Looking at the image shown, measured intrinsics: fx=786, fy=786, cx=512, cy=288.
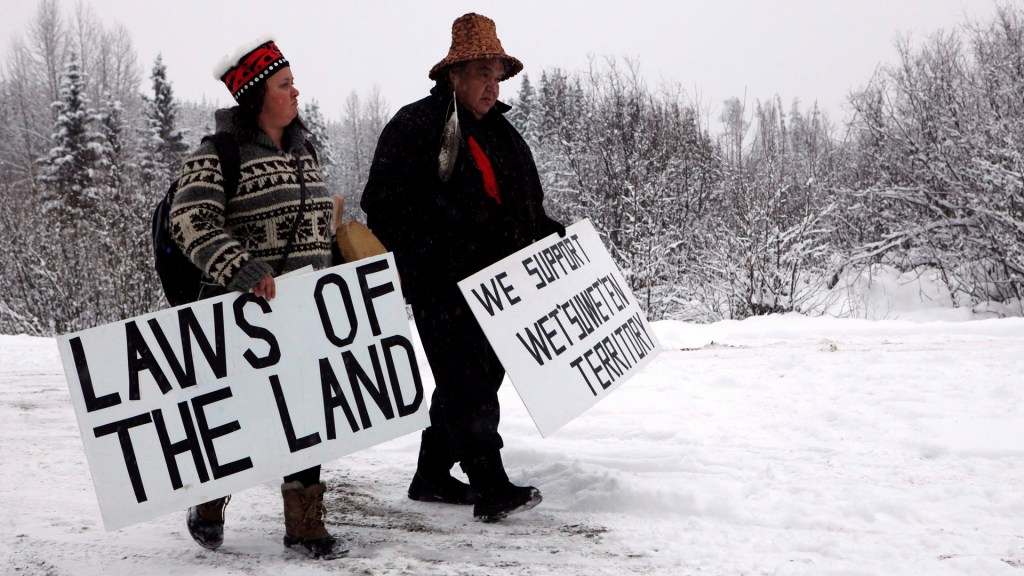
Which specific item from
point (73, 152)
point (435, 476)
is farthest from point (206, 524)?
point (73, 152)

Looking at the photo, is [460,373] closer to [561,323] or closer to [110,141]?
[561,323]

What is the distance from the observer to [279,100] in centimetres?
294

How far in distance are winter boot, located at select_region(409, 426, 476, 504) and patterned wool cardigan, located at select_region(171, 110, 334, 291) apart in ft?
3.65

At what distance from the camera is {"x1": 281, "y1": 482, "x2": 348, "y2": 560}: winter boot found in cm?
291

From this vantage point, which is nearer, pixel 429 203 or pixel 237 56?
A: pixel 237 56

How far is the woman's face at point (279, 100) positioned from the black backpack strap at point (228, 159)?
0.16 m

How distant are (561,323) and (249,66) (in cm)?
175

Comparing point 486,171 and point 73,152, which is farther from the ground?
point 73,152

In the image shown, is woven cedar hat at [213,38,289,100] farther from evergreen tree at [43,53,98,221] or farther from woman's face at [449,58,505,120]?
evergreen tree at [43,53,98,221]

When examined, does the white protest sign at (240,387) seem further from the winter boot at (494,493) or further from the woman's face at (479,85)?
the woman's face at (479,85)

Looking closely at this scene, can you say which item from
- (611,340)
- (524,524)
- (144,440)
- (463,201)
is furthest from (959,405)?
(144,440)

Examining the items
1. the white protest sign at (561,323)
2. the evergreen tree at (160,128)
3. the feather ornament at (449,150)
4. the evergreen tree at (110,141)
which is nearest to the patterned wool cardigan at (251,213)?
the feather ornament at (449,150)

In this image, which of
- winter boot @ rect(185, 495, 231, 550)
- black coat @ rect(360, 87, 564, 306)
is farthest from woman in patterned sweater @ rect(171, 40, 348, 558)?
black coat @ rect(360, 87, 564, 306)

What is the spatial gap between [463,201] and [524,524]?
1396 millimetres
